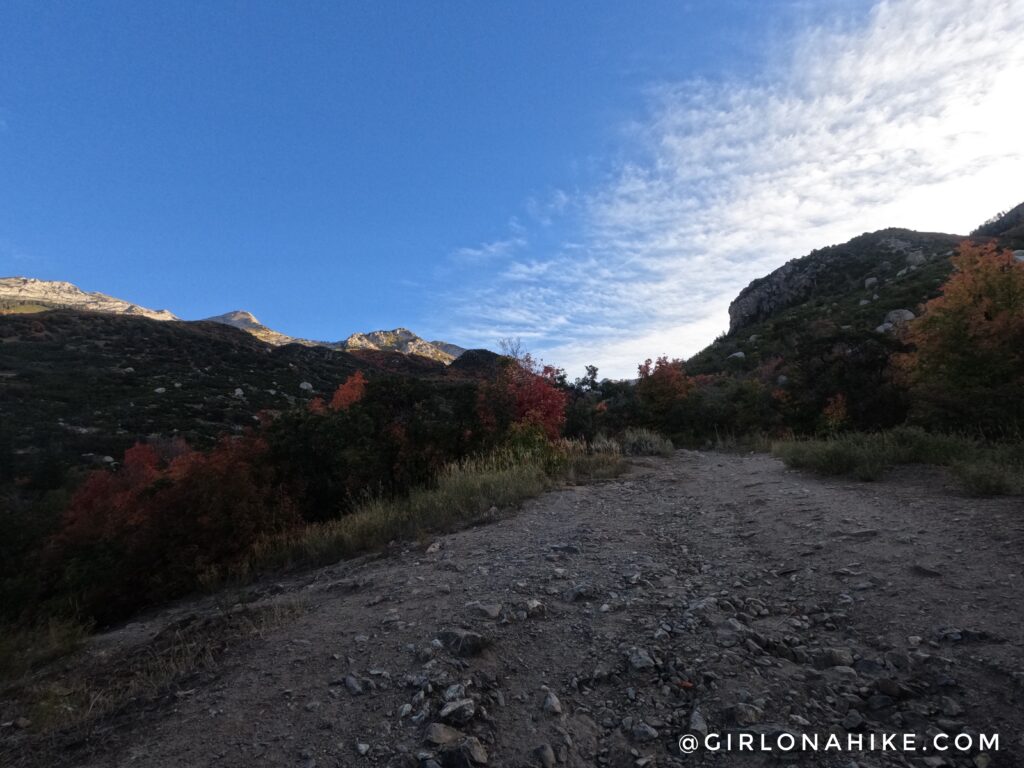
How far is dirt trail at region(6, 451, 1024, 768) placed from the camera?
93.8 inches

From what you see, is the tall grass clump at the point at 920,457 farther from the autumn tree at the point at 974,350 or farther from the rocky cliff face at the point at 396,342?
the rocky cliff face at the point at 396,342

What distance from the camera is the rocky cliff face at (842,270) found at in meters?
40.3

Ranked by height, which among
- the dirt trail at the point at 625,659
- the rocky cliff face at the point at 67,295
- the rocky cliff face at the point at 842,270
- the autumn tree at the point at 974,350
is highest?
the rocky cliff face at the point at 67,295

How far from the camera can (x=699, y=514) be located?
692cm

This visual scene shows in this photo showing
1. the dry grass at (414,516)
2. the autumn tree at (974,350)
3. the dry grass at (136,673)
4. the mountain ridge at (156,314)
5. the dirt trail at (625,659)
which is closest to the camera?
the dirt trail at (625,659)

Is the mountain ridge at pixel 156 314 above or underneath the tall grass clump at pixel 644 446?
above

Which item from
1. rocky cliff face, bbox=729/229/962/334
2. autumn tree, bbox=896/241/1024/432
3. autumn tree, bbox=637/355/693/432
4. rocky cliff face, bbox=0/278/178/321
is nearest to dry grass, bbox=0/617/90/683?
autumn tree, bbox=896/241/1024/432

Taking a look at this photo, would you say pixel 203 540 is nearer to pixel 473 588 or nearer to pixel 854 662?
pixel 473 588

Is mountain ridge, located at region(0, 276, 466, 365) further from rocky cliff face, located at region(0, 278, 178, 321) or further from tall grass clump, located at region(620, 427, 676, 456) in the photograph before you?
tall grass clump, located at region(620, 427, 676, 456)

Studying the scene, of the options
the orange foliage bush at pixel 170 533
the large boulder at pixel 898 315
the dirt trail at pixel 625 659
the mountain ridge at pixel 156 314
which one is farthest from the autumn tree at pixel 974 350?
the mountain ridge at pixel 156 314

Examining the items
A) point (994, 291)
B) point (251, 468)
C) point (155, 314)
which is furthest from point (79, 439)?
point (155, 314)

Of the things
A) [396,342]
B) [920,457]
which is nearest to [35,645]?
[920,457]

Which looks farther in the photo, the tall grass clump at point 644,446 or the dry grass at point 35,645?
the tall grass clump at point 644,446

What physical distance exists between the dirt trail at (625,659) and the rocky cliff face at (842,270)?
40.6m
